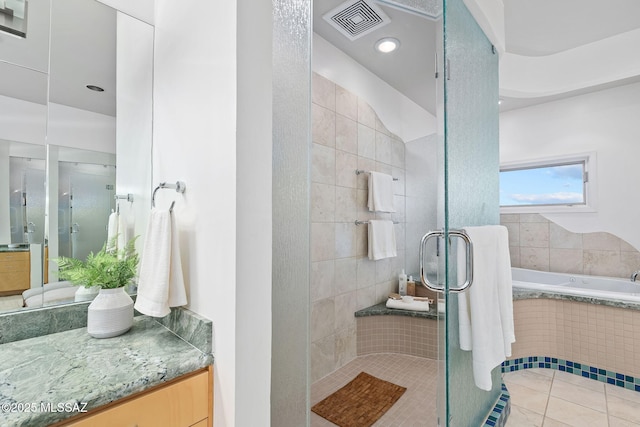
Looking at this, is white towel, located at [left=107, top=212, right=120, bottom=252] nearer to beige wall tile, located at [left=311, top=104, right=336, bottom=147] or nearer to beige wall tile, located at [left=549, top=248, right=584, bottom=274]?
beige wall tile, located at [left=311, top=104, right=336, bottom=147]

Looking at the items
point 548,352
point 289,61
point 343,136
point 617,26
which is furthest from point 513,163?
point 289,61

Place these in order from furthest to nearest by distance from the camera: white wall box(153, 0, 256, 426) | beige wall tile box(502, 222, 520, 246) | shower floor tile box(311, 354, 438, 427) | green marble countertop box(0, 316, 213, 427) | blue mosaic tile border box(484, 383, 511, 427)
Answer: beige wall tile box(502, 222, 520, 246), shower floor tile box(311, 354, 438, 427), blue mosaic tile border box(484, 383, 511, 427), white wall box(153, 0, 256, 426), green marble countertop box(0, 316, 213, 427)

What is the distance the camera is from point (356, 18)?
1854mm

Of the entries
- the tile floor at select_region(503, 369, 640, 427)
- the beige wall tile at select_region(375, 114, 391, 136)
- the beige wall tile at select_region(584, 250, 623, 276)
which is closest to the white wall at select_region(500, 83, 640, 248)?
the beige wall tile at select_region(584, 250, 623, 276)

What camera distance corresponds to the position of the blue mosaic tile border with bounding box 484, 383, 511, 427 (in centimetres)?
155

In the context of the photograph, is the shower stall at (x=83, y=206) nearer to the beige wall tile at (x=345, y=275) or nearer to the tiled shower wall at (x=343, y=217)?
the tiled shower wall at (x=343, y=217)

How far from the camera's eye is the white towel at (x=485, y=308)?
48.4 inches

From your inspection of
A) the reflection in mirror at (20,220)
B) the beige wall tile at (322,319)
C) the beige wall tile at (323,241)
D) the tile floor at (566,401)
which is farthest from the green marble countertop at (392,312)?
the reflection in mirror at (20,220)

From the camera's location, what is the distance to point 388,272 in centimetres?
258

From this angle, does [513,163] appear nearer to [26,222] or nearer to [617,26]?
[617,26]

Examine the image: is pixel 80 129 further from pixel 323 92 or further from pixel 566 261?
pixel 566 261

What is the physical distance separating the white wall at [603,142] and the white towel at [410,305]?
74.8 inches

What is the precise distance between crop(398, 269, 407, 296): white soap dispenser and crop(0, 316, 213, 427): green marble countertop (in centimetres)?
203

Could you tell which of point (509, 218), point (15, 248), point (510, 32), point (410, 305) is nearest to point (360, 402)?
point (410, 305)
